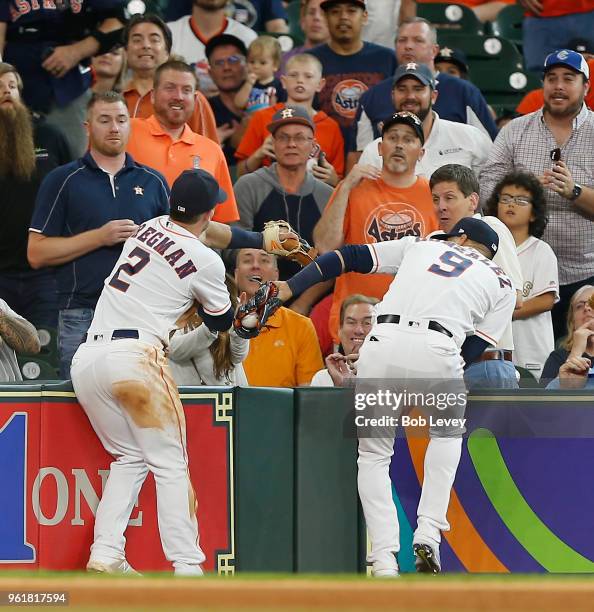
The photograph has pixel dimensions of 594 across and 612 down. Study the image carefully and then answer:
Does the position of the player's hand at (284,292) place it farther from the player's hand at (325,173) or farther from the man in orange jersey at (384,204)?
the player's hand at (325,173)

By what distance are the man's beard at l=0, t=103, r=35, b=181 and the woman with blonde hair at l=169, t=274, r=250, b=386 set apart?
219 cm

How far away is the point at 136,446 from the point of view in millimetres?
7012

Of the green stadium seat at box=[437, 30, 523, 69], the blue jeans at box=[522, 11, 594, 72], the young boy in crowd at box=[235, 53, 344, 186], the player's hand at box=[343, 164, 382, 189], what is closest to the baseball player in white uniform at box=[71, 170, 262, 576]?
the player's hand at box=[343, 164, 382, 189]

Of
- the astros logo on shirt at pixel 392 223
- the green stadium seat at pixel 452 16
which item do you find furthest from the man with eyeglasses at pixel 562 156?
the green stadium seat at pixel 452 16

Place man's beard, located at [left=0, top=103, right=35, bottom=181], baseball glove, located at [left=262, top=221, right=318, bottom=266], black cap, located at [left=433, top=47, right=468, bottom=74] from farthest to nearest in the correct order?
black cap, located at [left=433, top=47, right=468, bottom=74] → man's beard, located at [left=0, top=103, right=35, bottom=181] → baseball glove, located at [left=262, top=221, right=318, bottom=266]

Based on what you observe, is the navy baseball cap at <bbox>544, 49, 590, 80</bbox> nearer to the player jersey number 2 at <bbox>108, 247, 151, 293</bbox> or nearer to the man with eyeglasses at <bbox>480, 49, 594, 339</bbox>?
the man with eyeglasses at <bbox>480, 49, 594, 339</bbox>

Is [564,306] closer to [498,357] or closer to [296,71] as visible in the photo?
[498,357]

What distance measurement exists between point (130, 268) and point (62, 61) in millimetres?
3525

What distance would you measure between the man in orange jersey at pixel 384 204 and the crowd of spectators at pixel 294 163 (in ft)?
0.04

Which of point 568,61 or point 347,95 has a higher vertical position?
point 568,61

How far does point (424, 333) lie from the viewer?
23.1ft

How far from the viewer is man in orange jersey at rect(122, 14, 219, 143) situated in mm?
10195

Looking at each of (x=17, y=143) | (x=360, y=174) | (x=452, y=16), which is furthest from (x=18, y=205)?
(x=452, y=16)

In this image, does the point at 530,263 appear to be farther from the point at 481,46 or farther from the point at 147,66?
the point at 481,46
